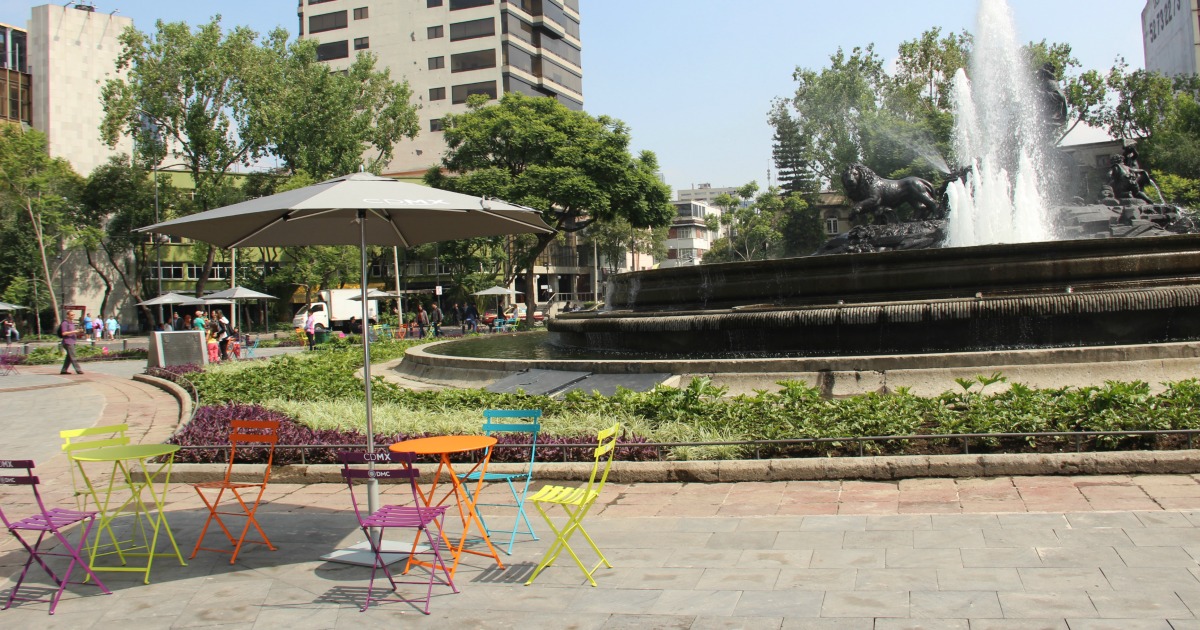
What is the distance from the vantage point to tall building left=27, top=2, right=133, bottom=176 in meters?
62.5

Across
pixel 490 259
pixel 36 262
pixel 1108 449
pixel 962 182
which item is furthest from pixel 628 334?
pixel 36 262

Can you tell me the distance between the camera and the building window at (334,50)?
240 ft

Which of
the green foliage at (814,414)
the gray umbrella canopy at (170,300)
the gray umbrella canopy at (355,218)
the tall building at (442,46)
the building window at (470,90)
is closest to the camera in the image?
the gray umbrella canopy at (355,218)

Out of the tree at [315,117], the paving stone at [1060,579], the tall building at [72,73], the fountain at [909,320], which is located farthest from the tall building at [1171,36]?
the tall building at [72,73]

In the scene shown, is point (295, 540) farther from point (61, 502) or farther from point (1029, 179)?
point (1029, 179)

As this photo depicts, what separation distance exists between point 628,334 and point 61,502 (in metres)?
8.91

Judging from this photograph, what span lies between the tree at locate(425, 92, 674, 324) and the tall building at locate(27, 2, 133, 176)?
32.9m

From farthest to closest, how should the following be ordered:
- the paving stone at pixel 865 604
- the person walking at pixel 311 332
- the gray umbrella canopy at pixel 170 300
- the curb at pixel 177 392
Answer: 1. the gray umbrella canopy at pixel 170 300
2. the person walking at pixel 311 332
3. the curb at pixel 177 392
4. the paving stone at pixel 865 604

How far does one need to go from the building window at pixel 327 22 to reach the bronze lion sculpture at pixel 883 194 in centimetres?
5703

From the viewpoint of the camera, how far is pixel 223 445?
28.7 feet

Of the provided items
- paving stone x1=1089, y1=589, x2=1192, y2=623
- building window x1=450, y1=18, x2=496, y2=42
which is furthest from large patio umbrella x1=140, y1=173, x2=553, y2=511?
building window x1=450, y1=18, x2=496, y2=42

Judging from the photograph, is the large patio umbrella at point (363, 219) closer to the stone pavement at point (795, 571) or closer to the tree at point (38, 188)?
the stone pavement at point (795, 571)

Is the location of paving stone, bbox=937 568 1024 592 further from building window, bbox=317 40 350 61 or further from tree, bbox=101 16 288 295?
building window, bbox=317 40 350 61

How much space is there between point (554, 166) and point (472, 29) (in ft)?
103
